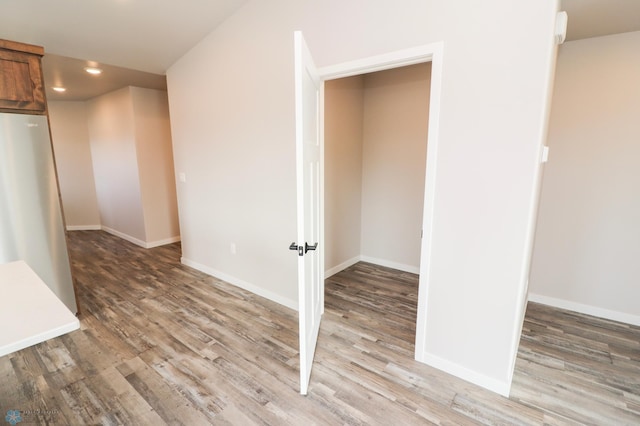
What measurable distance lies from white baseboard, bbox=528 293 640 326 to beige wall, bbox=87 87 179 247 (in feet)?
17.2

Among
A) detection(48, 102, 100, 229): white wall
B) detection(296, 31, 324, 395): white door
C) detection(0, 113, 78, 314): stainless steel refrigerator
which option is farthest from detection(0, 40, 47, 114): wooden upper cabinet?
detection(48, 102, 100, 229): white wall

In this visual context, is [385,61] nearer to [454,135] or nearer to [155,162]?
[454,135]

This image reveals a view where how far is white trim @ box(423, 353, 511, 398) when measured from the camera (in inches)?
72.9

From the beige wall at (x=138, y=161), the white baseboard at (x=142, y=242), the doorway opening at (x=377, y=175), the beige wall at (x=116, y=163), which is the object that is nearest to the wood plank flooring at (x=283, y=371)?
the doorway opening at (x=377, y=175)

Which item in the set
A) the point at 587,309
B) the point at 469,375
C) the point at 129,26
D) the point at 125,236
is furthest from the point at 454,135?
the point at 125,236

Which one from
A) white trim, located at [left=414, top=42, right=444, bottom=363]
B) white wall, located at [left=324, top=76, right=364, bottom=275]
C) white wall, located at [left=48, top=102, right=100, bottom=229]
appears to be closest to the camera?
white trim, located at [left=414, top=42, right=444, bottom=363]

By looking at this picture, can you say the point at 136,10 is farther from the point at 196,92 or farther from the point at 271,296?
the point at 271,296

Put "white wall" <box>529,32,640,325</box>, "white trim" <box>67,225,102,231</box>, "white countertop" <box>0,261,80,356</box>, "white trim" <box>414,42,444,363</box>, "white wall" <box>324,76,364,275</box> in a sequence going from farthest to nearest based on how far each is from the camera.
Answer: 1. "white trim" <box>67,225,102,231</box>
2. "white wall" <box>324,76,364,275</box>
3. "white wall" <box>529,32,640,325</box>
4. "white trim" <box>414,42,444,363</box>
5. "white countertop" <box>0,261,80,356</box>

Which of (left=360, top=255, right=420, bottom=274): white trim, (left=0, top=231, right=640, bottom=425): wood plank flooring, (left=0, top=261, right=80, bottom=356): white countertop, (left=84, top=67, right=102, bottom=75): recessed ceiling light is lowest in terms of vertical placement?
(left=0, top=231, right=640, bottom=425): wood plank flooring

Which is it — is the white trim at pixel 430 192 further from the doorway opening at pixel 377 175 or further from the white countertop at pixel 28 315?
the white countertop at pixel 28 315

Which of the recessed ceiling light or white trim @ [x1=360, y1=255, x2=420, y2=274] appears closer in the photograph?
the recessed ceiling light

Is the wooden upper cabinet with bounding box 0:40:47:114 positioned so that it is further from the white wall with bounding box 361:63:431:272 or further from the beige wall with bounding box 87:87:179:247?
the white wall with bounding box 361:63:431:272

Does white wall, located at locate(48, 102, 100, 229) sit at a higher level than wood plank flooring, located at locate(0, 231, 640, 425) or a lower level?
higher

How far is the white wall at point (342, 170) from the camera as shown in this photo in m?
3.45
